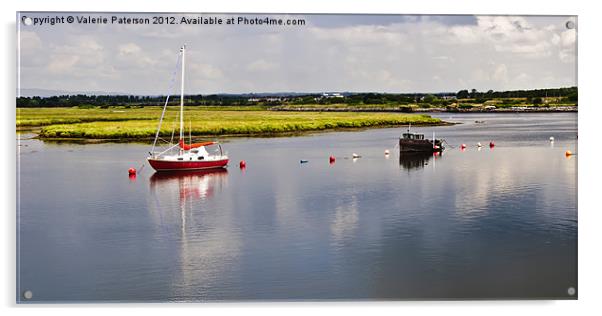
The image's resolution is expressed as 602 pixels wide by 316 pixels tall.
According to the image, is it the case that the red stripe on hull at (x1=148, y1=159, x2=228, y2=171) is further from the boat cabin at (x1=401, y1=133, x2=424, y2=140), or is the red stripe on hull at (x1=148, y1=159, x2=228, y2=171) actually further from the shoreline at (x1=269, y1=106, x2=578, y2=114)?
the boat cabin at (x1=401, y1=133, x2=424, y2=140)

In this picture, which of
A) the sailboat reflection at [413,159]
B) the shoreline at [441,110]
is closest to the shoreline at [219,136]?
the sailboat reflection at [413,159]

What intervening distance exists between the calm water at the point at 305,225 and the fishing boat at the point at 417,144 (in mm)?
904

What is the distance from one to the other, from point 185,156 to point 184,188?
0.90 meters

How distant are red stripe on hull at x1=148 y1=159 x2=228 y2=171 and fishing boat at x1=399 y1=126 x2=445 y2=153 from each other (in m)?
3.84

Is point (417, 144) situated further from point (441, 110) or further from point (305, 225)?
point (305, 225)

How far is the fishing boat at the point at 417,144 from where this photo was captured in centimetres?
1490

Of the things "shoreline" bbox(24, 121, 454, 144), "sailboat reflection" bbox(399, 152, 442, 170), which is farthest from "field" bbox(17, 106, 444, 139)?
"sailboat reflection" bbox(399, 152, 442, 170)

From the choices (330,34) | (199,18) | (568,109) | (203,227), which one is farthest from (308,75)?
(568,109)

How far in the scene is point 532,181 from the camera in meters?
11.7

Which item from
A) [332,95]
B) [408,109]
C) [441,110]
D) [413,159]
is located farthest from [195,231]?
[413,159]

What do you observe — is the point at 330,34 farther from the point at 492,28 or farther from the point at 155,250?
the point at 155,250

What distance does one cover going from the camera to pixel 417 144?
15438 millimetres

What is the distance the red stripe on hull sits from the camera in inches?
509

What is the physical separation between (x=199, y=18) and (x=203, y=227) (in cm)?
312
